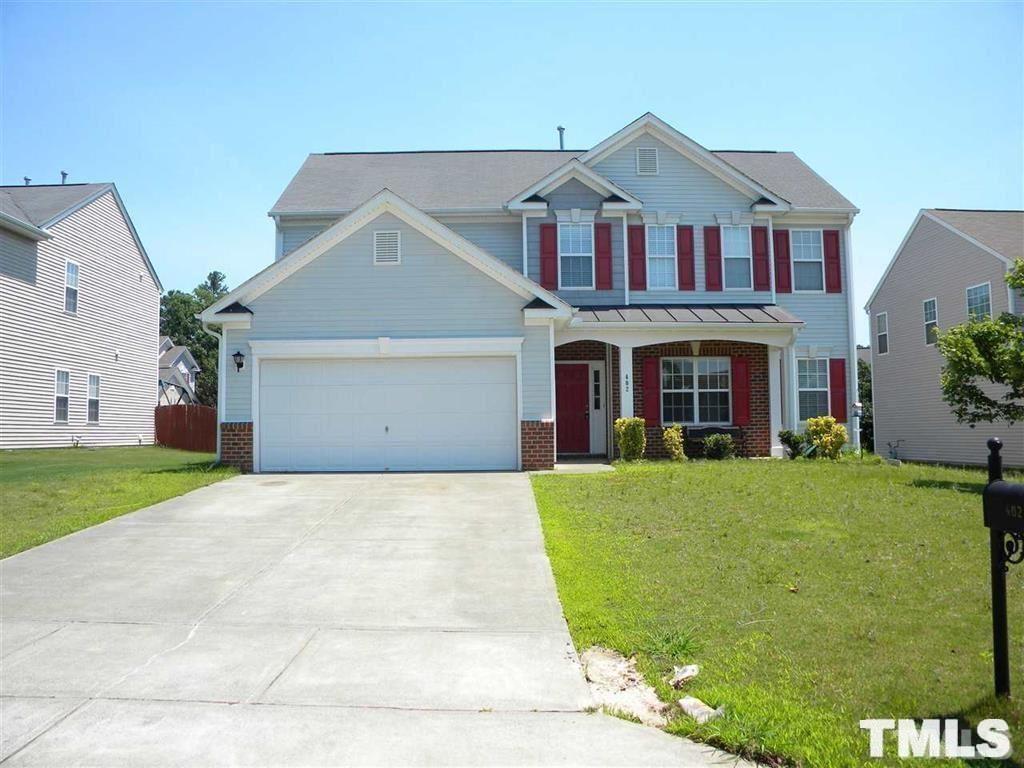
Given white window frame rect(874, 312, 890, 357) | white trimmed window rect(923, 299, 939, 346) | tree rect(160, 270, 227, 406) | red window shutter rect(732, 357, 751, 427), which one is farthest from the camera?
tree rect(160, 270, 227, 406)

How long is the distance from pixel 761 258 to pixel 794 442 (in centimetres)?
485

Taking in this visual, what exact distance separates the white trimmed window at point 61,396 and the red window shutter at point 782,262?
2083 centimetres

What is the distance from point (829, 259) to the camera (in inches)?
784

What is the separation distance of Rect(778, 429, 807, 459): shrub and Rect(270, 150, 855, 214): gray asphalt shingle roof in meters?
6.18

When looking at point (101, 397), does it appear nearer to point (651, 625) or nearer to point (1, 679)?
point (1, 679)

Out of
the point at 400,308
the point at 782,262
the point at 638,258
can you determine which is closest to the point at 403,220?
the point at 400,308

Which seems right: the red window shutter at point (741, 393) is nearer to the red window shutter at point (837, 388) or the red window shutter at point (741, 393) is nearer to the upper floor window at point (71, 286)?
the red window shutter at point (837, 388)

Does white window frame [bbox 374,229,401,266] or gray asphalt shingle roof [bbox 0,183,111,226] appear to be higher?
gray asphalt shingle roof [bbox 0,183,111,226]

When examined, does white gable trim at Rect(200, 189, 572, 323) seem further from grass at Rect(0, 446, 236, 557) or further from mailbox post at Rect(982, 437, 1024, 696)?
mailbox post at Rect(982, 437, 1024, 696)

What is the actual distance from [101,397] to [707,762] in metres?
26.6

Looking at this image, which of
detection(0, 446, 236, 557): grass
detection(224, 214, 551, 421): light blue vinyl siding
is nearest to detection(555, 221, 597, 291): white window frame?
detection(224, 214, 551, 421): light blue vinyl siding

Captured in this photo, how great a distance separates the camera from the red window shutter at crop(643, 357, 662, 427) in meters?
17.9

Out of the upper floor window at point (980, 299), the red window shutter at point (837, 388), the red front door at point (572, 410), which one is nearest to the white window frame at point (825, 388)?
the red window shutter at point (837, 388)

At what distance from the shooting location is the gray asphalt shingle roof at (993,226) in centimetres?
2109
